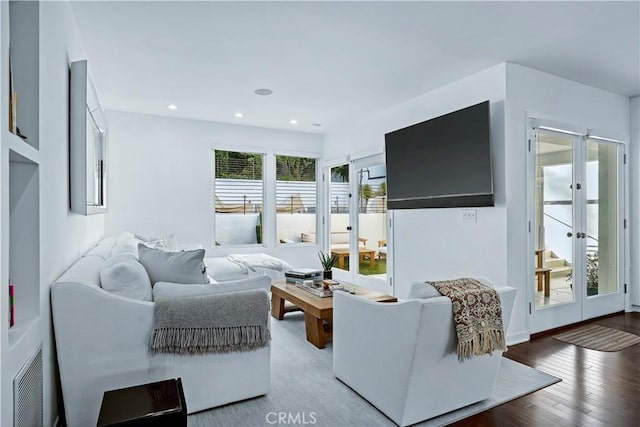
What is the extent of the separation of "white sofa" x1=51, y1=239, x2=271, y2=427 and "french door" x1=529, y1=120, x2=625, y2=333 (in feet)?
9.81

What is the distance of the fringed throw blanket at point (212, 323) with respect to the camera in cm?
198

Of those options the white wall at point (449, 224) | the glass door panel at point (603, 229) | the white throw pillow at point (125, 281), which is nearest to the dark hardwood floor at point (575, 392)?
the white wall at point (449, 224)

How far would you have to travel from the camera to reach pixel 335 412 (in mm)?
2145

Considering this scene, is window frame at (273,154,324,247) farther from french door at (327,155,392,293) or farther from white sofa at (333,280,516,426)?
white sofa at (333,280,516,426)

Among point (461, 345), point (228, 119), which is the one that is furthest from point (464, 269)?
point (228, 119)

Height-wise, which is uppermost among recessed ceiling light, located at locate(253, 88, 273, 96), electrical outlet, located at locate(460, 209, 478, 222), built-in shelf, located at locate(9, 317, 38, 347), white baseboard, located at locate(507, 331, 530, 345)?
recessed ceiling light, located at locate(253, 88, 273, 96)

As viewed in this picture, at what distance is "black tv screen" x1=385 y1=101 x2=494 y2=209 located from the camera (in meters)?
3.36

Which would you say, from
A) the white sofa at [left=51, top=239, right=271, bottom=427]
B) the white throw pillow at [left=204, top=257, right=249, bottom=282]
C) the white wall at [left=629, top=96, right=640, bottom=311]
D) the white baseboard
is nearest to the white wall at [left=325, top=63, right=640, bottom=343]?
the white baseboard

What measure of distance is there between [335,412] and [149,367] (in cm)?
105

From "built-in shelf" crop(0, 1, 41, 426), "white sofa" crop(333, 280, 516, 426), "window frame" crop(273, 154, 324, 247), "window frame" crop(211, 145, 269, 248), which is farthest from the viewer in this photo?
"window frame" crop(273, 154, 324, 247)

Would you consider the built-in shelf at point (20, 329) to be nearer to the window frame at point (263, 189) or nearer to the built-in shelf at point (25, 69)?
the built-in shelf at point (25, 69)

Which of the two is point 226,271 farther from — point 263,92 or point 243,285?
point 243,285

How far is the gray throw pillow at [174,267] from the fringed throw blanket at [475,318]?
4.70ft

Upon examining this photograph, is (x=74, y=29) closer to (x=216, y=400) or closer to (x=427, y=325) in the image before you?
(x=216, y=400)
